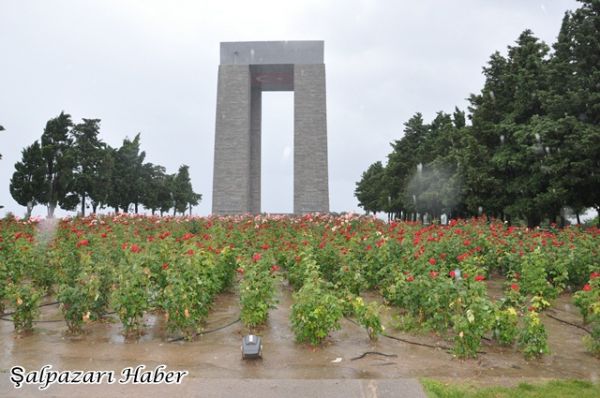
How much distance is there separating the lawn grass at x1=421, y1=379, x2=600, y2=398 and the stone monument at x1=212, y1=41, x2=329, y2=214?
78.2ft

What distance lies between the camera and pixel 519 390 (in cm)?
439

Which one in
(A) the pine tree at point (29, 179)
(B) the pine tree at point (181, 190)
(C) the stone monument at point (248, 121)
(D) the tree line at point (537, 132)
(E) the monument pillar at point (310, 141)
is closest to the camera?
(D) the tree line at point (537, 132)

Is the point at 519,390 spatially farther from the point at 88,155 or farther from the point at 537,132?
the point at 88,155

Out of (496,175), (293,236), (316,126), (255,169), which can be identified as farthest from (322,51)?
(293,236)

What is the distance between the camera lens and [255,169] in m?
32.7

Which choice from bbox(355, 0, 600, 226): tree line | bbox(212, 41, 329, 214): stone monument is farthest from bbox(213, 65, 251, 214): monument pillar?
bbox(355, 0, 600, 226): tree line

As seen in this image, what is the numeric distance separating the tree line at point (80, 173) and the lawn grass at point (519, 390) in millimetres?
40373

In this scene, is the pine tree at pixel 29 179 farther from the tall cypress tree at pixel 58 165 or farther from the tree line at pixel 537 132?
the tree line at pixel 537 132

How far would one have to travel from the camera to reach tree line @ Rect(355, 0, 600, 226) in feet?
58.1

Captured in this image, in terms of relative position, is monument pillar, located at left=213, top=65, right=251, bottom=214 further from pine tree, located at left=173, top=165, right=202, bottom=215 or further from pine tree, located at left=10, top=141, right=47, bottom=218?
pine tree, located at left=173, top=165, right=202, bottom=215

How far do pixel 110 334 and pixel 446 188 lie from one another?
24646mm

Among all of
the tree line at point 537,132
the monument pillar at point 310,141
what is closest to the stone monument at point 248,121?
the monument pillar at point 310,141

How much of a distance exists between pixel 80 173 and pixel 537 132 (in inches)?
1444

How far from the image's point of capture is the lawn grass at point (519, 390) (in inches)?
168
